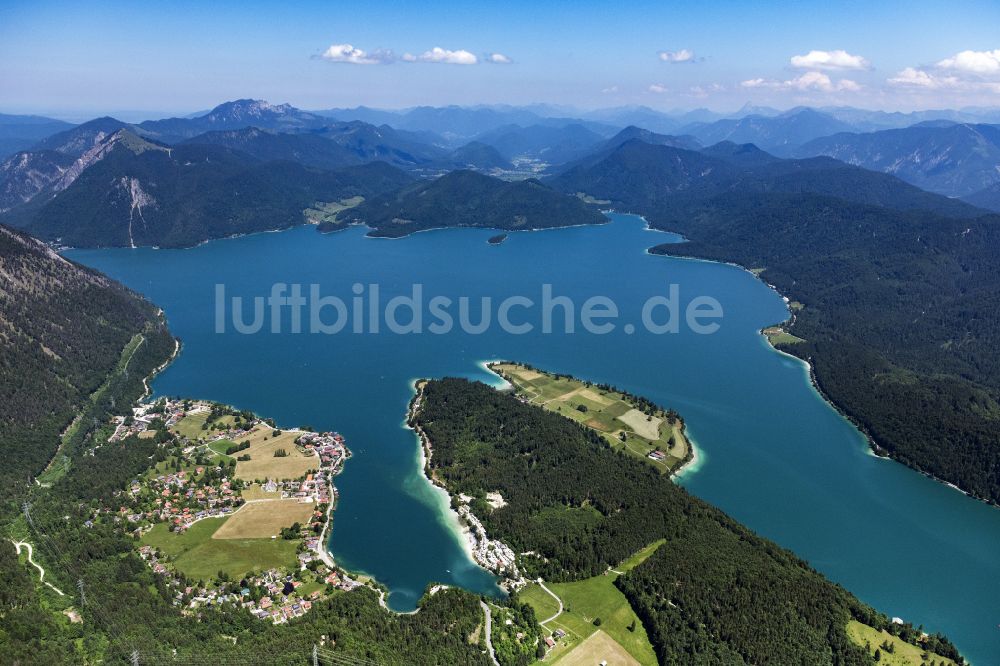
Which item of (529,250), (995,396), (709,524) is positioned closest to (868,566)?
(709,524)

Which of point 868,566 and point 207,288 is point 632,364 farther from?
point 207,288

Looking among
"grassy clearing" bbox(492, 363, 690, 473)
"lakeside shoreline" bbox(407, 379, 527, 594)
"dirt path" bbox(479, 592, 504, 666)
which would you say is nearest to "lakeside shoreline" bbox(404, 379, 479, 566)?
"lakeside shoreline" bbox(407, 379, 527, 594)

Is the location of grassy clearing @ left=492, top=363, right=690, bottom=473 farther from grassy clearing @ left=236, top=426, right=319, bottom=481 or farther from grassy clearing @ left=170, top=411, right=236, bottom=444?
grassy clearing @ left=170, top=411, right=236, bottom=444

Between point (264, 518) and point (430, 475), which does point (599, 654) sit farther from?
point (264, 518)

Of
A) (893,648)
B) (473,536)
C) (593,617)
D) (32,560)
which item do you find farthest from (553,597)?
(32,560)

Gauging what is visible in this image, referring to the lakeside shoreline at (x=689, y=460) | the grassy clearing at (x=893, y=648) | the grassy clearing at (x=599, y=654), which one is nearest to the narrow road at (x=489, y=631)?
the grassy clearing at (x=599, y=654)

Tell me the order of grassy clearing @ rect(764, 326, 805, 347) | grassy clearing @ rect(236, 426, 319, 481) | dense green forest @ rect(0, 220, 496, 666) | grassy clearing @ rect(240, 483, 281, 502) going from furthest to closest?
grassy clearing @ rect(764, 326, 805, 347) < grassy clearing @ rect(236, 426, 319, 481) < grassy clearing @ rect(240, 483, 281, 502) < dense green forest @ rect(0, 220, 496, 666)
